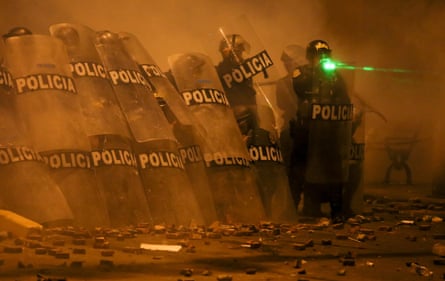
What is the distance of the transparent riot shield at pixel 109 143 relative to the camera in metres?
7.63

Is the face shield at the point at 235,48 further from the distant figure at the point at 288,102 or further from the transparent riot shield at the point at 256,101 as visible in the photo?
the distant figure at the point at 288,102

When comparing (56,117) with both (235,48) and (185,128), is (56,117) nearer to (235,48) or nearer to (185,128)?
(185,128)

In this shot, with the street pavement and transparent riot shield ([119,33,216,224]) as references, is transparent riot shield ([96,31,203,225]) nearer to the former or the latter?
transparent riot shield ([119,33,216,224])

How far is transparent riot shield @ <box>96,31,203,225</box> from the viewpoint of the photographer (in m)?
7.92

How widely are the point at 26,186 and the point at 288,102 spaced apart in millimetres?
3945

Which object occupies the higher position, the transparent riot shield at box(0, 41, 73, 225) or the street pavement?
the transparent riot shield at box(0, 41, 73, 225)

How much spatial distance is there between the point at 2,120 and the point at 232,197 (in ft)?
7.91

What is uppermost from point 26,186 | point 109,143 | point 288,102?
point 288,102

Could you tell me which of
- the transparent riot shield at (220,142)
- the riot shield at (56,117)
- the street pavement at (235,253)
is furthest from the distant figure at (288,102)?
the riot shield at (56,117)

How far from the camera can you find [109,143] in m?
7.70

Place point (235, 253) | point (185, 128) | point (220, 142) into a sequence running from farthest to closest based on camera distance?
point (220, 142), point (185, 128), point (235, 253)

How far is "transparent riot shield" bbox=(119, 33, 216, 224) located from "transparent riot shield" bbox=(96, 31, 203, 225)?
0.74 feet

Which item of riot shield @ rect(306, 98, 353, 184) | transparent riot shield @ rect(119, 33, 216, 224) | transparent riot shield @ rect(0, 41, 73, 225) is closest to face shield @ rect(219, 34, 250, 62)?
riot shield @ rect(306, 98, 353, 184)

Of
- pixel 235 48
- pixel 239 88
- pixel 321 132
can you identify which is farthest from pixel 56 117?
pixel 321 132
